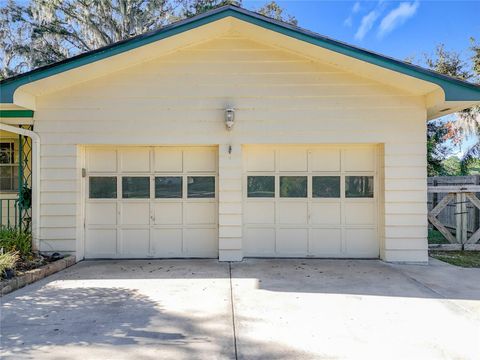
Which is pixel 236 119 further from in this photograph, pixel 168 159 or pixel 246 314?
pixel 246 314

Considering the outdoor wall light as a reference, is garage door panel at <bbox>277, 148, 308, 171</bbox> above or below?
below

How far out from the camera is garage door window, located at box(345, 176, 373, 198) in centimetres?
679

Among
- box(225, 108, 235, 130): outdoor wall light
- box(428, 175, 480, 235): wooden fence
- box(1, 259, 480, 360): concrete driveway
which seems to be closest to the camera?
box(1, 259, 480, 360): concrete driveway

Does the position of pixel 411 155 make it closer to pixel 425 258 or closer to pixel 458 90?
pixel 458 90

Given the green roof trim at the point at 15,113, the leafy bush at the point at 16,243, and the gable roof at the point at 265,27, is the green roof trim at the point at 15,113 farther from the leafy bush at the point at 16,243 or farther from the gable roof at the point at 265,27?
the leafy bush at the point at 16,243

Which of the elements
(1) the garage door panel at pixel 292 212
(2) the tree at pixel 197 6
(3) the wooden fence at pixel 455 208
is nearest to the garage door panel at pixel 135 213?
(1) the garage door panel at pixel 292 212

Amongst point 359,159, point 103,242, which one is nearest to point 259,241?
point 359,159

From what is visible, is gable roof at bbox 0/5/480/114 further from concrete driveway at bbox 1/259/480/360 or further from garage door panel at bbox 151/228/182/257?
garage door panel at bbox 151/228/182/257

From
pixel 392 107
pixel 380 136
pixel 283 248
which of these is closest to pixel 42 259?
pixel 283 248

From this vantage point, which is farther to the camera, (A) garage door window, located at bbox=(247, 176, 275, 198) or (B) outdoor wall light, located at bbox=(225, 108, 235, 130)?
(A) garage door window, located at bbox=(247, 176, 275, 198)

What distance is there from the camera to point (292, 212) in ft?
22.3

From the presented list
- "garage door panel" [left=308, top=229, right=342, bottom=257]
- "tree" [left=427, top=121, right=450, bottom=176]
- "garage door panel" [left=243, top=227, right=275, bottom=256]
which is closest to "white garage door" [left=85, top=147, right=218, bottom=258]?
"garage door panel" [left=243, top=227, right=275, bottom=256]

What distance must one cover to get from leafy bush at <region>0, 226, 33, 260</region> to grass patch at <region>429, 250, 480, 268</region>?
796 centimetres

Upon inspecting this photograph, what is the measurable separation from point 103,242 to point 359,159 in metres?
5.42
